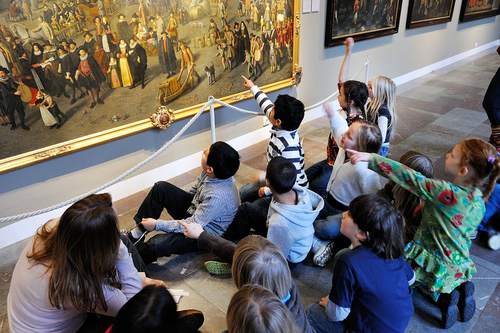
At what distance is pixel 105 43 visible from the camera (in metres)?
3.56

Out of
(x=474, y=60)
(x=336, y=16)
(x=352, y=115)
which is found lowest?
(x=474, y=60)

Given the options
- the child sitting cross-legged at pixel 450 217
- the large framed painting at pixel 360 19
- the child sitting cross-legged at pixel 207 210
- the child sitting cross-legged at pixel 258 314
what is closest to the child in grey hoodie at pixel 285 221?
the child sitting cross-legged at pixel 207 210

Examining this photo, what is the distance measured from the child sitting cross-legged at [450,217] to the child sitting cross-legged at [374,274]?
377mm

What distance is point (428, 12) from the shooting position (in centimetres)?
848

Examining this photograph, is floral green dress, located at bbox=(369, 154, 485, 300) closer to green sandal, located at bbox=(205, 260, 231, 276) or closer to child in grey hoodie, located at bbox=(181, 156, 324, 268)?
child in grey hoodie, located at bbox=(181, 156, 324, 268)

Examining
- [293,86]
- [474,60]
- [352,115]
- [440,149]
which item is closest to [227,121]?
[293,86]

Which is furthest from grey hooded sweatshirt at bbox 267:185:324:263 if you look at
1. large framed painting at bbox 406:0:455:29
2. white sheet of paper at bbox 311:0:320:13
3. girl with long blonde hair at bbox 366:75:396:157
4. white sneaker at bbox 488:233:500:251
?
large framed painting at bbox 406:0:455:29

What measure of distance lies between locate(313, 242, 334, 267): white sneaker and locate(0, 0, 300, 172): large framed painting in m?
2.33

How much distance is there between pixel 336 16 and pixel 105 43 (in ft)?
12.8

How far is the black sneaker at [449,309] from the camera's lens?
2.53m

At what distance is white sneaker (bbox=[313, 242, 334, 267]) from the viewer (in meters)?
3.13

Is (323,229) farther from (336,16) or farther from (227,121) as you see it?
(336,16)

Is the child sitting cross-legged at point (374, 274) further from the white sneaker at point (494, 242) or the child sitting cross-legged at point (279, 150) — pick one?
the white sneaker at point (494, 242)

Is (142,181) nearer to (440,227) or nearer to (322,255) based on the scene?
(322,255)
